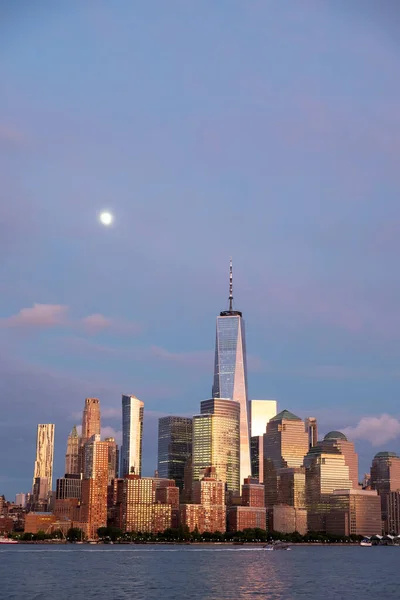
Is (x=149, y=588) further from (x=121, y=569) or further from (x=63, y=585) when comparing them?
(x=121, y=569)

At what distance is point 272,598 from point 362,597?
13646 mm

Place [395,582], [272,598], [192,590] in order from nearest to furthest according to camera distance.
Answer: [272,598] → [192,590] → [395,582]

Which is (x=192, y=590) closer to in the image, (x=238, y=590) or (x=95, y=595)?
(x=238, y=590)

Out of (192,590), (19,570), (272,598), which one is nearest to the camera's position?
(272,598)

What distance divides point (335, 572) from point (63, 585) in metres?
64.2

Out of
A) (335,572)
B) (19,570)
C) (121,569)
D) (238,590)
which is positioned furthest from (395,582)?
(19,570)

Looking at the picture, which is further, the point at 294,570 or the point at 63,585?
the point at 294,570

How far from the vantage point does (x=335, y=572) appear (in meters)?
182

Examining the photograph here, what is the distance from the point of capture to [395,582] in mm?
Answer: 157375

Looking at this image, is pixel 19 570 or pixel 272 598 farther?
pixel 19 570

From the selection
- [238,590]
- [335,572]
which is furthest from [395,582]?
[238,590]

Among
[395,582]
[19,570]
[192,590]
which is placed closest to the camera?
[192,590]

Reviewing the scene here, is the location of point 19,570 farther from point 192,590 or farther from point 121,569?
point 192,590

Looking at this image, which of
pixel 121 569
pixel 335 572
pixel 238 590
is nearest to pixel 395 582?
pixel 335 572
